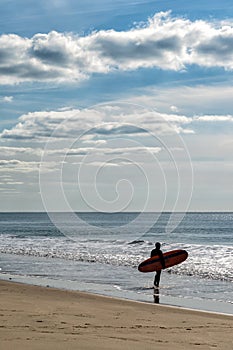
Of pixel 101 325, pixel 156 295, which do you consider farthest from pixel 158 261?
pixel 101 325

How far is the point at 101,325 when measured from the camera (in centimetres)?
1020

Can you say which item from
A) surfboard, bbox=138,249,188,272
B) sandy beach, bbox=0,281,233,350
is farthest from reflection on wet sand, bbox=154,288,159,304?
surfboard, bbox=138,249,188,272

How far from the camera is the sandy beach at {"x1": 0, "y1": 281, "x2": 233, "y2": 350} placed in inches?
323

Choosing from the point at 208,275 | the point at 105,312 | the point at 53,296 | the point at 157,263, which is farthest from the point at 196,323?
the point at 208,275

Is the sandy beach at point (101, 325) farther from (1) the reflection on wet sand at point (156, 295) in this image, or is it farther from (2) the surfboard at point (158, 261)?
(2) the surfboard at point (158, 261)

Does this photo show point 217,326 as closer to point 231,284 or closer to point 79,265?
point 231,284

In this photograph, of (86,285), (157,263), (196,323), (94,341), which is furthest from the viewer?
(157,263)

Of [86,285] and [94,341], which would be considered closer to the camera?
[94,341]

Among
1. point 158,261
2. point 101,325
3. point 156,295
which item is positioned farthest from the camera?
point 158,261

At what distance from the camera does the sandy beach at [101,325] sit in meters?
8.20

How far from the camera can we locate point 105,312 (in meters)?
12.3

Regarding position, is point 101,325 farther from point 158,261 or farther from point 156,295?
point 158,261

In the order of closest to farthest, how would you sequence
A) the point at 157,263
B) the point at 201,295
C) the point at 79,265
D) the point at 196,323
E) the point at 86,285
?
the point at 196,323
the point at 201,295
the point at 86,285
the point at 157,263
the point at 79,265

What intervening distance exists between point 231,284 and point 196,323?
8.64m
